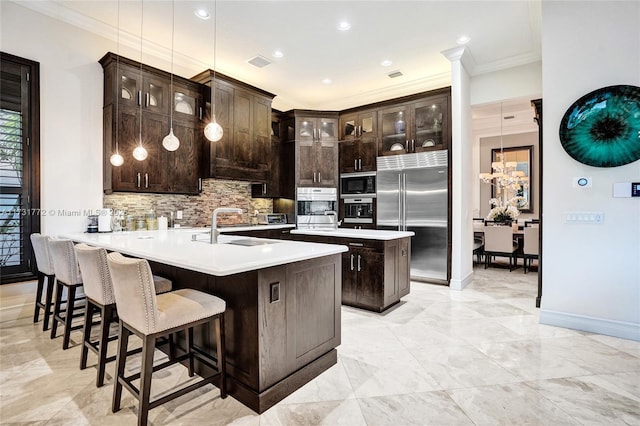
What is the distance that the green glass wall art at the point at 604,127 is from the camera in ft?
9.40

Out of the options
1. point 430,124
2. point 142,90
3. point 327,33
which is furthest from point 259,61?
point 430,124

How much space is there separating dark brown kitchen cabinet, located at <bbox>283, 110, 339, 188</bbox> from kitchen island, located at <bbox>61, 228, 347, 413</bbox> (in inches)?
148

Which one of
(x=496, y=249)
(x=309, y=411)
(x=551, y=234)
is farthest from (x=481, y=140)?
(x=309, y=411)

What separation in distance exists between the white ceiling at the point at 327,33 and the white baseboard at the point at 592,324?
3350mm

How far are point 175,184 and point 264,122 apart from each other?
1906mm

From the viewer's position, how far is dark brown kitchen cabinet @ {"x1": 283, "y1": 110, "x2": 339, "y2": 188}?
600cm

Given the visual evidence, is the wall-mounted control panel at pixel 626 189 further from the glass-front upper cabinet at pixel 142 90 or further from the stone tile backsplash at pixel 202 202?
the glass-front upper cabinet at pixel 142 90

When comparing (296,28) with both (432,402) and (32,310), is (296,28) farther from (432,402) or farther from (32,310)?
(32,310)

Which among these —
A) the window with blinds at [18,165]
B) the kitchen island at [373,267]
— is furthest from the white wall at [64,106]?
the kitchen island at [373,267]

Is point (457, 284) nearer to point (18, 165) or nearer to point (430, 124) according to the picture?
point (430, 124)

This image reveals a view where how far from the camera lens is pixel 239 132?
5.04 m

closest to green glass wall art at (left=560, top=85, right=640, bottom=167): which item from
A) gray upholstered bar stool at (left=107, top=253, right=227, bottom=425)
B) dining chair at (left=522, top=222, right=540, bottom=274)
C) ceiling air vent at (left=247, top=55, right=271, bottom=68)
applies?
dining chair at (left=522, top=222, right=540, bottom=274)

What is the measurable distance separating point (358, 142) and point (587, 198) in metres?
3.55

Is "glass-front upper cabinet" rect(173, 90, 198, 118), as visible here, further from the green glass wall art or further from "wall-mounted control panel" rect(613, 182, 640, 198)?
"wall-mounted control panel" rect(613, 182, 640, 198)
